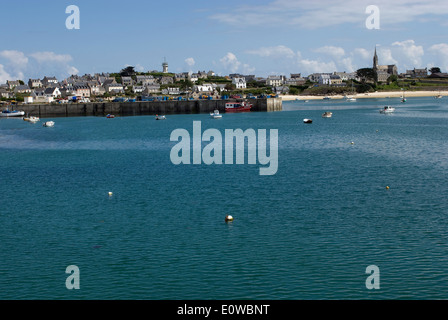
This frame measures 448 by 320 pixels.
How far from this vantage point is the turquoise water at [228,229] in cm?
2206

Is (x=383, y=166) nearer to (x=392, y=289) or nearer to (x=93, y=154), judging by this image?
(x=392, y=289)

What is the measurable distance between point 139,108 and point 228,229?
14113cm

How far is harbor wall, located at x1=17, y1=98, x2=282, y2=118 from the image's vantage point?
534 feet

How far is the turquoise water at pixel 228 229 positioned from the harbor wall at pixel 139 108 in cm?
10575

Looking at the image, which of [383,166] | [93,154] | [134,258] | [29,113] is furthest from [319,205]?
[29,113]

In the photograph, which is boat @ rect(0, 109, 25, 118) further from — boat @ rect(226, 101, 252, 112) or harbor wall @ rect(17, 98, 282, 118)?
boat @ rect(226, 101, 252, 112)

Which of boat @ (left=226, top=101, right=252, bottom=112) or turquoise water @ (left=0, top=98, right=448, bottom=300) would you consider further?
boat @ (left=226, top=101, right=252, bottom=112)

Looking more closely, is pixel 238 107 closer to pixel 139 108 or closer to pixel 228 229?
pixel 139 108

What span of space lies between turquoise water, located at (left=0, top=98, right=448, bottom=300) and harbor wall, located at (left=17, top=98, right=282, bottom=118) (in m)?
106

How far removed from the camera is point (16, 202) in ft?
127

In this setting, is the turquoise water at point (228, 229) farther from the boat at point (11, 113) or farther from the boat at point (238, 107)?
the boat at point (11, 113)

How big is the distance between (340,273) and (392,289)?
8.27ft

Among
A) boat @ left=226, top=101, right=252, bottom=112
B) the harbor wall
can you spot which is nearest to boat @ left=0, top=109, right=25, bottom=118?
the harbor wall

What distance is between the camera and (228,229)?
29.9 meters
